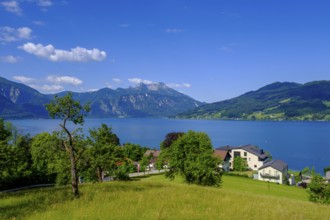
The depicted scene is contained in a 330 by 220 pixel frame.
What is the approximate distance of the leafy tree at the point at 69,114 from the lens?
18.9m

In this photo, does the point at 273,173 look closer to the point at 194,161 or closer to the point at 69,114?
the point at 194,161

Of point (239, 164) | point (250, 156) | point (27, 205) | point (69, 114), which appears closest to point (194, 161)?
point (69, 114)

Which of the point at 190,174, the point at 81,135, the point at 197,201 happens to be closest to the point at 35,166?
the point at 190,174

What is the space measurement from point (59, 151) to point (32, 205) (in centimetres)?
362

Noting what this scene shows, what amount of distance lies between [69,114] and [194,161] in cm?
3193

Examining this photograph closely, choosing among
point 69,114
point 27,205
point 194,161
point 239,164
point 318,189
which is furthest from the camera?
point 239,164

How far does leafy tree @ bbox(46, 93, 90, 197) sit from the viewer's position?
61.9ft

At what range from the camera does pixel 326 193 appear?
45.8 metres

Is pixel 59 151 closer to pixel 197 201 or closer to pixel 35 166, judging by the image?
pixel 197 201

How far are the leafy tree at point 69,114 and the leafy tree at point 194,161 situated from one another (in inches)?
1132

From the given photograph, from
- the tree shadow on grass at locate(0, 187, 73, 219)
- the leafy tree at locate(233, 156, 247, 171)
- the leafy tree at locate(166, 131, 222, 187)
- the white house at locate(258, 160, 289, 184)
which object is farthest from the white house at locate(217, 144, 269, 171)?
the tree shadow on grass at locate(0, 187, 73, 219)

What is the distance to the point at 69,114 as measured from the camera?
763 inches

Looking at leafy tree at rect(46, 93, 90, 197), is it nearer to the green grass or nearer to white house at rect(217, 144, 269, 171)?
the green grass

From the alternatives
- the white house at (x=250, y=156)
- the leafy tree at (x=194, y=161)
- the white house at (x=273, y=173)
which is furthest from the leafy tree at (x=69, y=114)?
the white house at (x=250, y=156)
